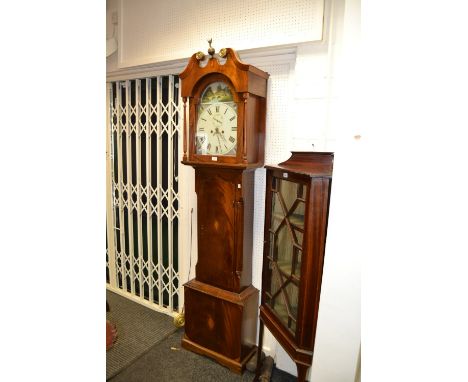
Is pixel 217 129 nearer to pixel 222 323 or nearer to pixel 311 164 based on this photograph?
pixel 311 164

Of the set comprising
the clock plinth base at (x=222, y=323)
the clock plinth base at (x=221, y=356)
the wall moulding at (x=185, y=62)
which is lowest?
the clock plinth base at (x=221, y=356)

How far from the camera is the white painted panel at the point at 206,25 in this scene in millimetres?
1596

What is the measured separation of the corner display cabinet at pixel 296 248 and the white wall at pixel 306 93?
5.1 inches

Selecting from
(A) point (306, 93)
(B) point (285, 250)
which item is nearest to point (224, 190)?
(B) point (285, 250)

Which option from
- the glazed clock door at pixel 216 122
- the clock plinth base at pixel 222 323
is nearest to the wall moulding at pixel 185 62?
the glazed clock door at pixel 216 122

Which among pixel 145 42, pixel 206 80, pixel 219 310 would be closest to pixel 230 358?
pixel 219 310

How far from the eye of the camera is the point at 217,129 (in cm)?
175

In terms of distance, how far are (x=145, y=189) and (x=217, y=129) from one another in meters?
1.15

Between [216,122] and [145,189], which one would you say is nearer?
[216,122]

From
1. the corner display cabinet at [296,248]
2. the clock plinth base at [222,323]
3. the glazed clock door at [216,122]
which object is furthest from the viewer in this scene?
the clock plinth base at [222,323]

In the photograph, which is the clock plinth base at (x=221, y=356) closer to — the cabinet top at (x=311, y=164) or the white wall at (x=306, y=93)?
the white wall at (x=306, y=93)

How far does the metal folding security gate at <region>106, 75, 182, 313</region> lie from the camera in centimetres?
238

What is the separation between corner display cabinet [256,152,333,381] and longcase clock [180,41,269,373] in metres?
0.21
